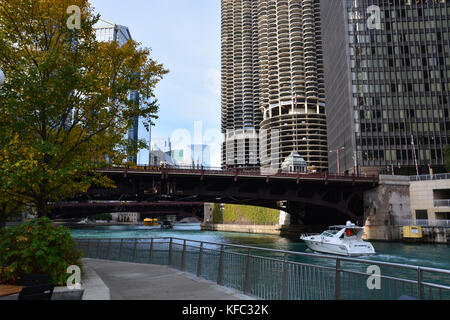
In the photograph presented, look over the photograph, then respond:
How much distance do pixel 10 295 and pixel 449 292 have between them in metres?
9.36

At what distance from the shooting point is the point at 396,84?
9294 cm

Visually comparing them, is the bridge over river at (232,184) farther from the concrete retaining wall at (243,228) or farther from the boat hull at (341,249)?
the concrete retaining wall at (243,228)

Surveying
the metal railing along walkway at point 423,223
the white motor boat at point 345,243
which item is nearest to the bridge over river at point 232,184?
the metal railing along walkway at point 423,223

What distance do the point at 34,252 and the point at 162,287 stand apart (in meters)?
3.87

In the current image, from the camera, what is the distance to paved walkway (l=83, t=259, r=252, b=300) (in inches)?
373

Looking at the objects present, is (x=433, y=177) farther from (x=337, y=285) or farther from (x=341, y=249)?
(x=337, y=285)

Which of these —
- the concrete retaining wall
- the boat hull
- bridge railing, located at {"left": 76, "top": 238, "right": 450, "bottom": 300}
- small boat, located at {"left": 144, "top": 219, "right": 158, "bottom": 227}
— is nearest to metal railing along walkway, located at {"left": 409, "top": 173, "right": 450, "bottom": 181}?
the boat hull

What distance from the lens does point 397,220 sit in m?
54.6

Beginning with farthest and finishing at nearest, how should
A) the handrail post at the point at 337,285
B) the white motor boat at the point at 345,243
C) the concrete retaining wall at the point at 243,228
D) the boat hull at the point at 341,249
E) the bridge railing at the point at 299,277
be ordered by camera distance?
the concrete retaining wall at the point at 243,228 → the white motor boat at the point at 345,243 → the boat hull at the point at 341,249 → the handrail post at the point at 337,285 → the bridge railing at the point at 299,277

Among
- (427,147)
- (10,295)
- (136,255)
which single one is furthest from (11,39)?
(427,147)

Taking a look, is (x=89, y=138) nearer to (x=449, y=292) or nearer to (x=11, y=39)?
(x=11, y=39)

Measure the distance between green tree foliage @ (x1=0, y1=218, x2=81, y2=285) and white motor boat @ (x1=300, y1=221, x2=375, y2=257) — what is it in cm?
3335

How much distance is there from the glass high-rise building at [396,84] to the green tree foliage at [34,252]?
86.7m

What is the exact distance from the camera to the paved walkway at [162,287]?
373 inches
